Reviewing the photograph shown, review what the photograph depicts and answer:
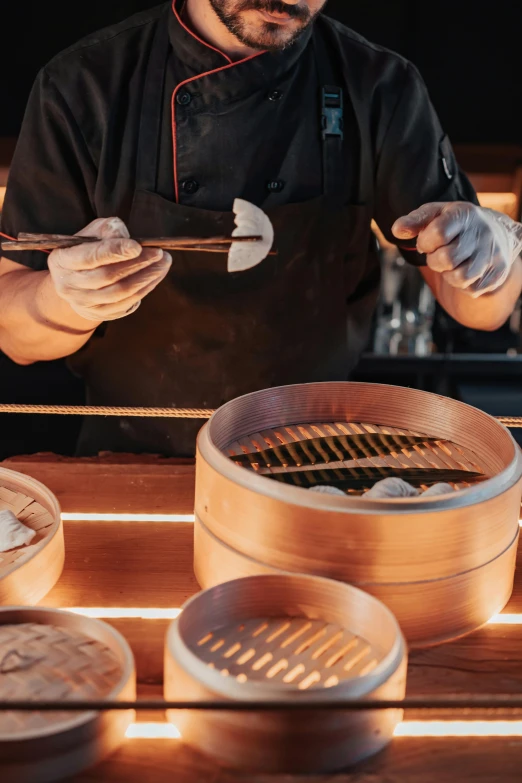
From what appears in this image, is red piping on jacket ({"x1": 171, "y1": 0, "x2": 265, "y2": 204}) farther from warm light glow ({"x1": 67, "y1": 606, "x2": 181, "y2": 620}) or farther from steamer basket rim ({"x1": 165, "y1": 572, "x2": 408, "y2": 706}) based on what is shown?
steamer basket rim ({"x1": 165, "y1": 572, "x2": 408, "y2": 706})

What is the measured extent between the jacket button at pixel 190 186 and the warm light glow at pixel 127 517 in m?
0.98

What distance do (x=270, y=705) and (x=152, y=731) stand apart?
0.87 feet

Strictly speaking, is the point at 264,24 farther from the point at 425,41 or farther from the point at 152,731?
the point at 425,41

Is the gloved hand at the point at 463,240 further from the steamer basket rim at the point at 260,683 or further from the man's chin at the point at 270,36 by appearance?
the steamer basket rim at the point at 260,683

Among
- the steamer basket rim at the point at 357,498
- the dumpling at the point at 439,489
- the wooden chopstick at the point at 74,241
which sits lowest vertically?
the dumpling at the point at 439,489

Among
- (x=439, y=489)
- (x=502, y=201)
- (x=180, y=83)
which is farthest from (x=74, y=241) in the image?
(x=502, y=201)

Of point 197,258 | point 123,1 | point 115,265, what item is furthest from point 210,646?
point 123,1

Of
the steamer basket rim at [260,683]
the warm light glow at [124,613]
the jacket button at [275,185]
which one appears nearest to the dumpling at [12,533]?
the warm light glow at [124,613]

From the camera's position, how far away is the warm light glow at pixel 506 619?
1.41m

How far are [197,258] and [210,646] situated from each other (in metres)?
1.34

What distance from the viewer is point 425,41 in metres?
3.87

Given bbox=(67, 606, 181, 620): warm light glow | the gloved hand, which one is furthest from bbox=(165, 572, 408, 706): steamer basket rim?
the gloved hand

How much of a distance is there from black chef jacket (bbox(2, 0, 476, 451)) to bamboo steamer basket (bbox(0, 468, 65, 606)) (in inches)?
33.8

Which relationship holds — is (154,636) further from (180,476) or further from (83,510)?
(180,476)
